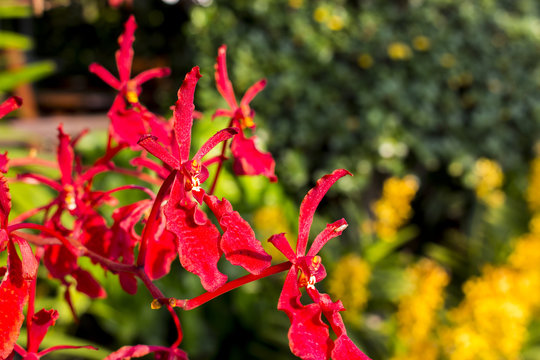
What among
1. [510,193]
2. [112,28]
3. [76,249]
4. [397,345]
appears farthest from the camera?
[112,28]

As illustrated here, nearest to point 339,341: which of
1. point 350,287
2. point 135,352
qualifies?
point 135,352

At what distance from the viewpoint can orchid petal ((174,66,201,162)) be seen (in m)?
0.33

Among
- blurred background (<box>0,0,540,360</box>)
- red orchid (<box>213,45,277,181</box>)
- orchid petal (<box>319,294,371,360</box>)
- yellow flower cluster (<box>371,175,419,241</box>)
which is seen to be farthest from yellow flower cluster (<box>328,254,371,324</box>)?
orchid petal (<box>319,294,371,360</box>)

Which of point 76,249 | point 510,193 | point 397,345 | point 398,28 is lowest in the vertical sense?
point 76,249

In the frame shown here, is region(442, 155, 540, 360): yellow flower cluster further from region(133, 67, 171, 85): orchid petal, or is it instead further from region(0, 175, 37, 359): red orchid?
region(0, 175, 37, 359): red orchid

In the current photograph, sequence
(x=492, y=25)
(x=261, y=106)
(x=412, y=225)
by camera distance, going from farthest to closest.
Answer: (x=412, y=225), (x=492, y=25), (x=261, y=106)

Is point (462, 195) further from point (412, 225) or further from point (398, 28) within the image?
point (398, 28)

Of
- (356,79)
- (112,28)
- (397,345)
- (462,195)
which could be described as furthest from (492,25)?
(112,28)

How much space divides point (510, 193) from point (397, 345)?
1897 millimetres

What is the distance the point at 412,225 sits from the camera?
366 cm

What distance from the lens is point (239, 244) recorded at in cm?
33

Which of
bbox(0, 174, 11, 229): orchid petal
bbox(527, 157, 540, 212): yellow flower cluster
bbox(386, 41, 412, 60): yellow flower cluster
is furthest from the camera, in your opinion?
bbox(527, 157, 540, 212): yellow flower cluster

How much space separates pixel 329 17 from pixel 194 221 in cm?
238

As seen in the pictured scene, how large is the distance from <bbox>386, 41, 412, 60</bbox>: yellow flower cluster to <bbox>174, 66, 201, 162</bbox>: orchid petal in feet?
8.19
